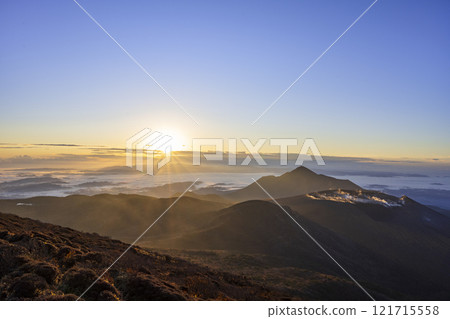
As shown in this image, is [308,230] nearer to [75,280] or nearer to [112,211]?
[75,280]

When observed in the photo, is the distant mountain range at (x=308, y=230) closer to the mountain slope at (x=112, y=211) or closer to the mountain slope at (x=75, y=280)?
the mountain slope at (x=112, y=211)

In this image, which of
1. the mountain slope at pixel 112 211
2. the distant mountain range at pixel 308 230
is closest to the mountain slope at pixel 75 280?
the distant mountain range at pixel 308 230

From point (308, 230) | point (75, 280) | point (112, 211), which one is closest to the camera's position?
point (75, 280)

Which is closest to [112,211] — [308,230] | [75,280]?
[308,230]

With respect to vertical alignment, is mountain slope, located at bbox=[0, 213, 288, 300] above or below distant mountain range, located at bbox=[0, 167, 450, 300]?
above

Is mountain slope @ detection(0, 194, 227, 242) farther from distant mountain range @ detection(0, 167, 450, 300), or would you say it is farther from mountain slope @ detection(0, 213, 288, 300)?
mountain slope @ detection(0, 213, 288, 300)

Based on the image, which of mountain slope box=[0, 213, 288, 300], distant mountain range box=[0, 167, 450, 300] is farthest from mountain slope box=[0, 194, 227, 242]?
mountain slope box=[0, 213, 288, 300]

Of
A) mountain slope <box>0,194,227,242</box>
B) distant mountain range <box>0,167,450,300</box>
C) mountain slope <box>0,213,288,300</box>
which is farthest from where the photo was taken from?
mountain slope <box>0,194,227,242</box>
